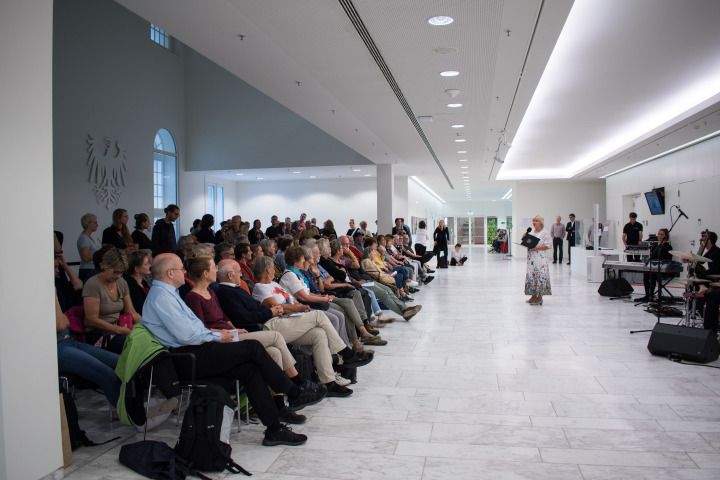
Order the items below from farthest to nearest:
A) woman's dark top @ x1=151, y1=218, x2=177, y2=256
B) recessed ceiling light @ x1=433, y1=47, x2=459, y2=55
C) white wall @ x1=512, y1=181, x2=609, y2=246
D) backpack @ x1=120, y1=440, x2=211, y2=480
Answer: white wall @ x1=512, y1=181, x2=609, y2=246 < woman's dark top @ x1=151, y1=218, x2=177, y2=256 < recessed ceiling light @ x1=433, y1=47, x2=459, y2=55 < backpack @ x1=120, y1=440, x2=211, y2=480

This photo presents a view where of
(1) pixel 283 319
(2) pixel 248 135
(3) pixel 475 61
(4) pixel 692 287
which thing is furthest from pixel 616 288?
(2) pixel 248 135

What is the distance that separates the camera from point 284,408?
13.1ft

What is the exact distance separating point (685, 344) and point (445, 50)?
3.90m

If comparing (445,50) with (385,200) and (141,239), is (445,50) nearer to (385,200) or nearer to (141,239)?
(141,239)

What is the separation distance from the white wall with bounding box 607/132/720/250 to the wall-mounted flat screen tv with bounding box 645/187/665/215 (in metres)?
0.13

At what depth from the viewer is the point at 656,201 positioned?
47.7 feet

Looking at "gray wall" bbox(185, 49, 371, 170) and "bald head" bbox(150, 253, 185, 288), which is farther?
"gray wall" bbox(185, 49, 371, 170)

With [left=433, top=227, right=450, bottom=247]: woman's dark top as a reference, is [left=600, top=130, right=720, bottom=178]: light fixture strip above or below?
above

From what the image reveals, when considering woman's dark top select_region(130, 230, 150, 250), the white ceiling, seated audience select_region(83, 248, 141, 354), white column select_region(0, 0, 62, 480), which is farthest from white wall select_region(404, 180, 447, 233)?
white column select_region(0, 0, 62, 480)

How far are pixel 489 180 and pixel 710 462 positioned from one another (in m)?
20.6

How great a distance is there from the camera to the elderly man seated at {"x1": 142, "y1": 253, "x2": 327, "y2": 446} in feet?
11.4

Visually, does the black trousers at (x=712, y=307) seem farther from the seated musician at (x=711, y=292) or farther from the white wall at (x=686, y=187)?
the white wall at (x=686, y=187)

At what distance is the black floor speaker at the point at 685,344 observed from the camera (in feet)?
17.6

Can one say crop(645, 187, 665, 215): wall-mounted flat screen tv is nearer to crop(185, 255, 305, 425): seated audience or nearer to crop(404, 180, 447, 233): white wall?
crop(404, 180, 447, 233): white wall
